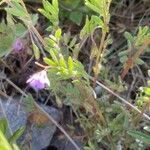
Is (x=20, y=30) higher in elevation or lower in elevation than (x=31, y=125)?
higher

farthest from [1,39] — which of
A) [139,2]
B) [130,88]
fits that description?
[139,2]

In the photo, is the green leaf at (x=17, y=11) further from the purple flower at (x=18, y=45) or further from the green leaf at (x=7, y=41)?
the purple flower at (x=18, y=45)

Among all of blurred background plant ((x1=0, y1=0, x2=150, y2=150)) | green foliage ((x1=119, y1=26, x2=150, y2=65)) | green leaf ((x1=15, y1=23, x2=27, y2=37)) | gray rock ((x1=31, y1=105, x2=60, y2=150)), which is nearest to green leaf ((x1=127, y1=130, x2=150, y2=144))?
blurred background plant ((x1=0, y1=0, x2=150, y2=150))

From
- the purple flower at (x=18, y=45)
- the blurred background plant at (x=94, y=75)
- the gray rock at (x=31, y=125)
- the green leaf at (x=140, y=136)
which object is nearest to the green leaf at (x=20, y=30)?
the blurred background plant at (x=94, y=75)

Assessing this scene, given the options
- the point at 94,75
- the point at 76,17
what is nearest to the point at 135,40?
the point at 94,75

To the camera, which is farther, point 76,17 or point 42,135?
point 76,17

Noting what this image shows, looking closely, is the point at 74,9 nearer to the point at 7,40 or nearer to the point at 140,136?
the point at 7,40

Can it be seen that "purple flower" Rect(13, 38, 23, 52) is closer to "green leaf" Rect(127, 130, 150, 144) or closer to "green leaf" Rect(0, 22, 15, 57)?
"green leaf" Rect(0, 22, 15, 57)
